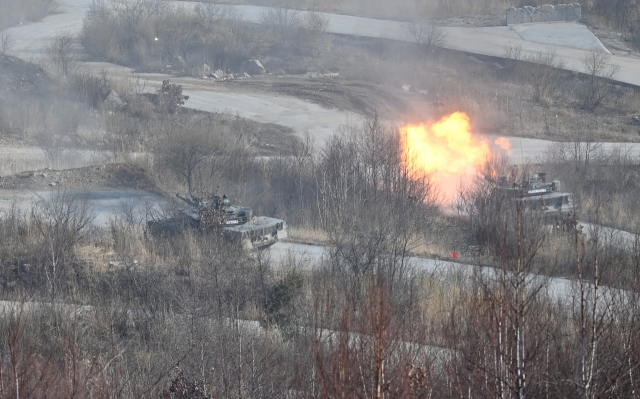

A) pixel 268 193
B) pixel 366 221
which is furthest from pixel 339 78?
pixel 366 221

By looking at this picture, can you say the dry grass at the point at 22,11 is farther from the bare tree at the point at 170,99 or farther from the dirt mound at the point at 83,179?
the dirt mound at the point at 83,179

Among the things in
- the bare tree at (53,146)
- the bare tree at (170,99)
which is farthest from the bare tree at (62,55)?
the bare tree at (53,146)

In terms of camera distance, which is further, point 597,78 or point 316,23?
point 316,23

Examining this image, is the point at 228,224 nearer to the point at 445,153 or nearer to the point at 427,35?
the point at 445,153

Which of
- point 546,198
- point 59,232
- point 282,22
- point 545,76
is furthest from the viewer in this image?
point 282,22

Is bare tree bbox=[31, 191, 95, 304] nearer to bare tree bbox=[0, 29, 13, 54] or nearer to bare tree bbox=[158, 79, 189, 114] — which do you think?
bare tree bbox=[158, 79, 189, 114]

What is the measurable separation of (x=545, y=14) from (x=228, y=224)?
36.8m

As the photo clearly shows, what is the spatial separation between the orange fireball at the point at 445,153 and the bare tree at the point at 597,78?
9.29 m

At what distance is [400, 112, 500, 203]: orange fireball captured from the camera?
82.0 feet

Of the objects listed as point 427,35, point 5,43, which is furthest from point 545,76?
point 5,43

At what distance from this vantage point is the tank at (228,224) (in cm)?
1872

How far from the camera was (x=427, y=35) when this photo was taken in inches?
1802

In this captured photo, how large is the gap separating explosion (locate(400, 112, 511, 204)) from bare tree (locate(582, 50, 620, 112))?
8.19 metres

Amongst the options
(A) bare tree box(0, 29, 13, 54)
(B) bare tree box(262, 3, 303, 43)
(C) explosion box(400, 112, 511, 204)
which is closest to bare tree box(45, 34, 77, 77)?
(A) bare tree box(0, 29, 13, 54)
